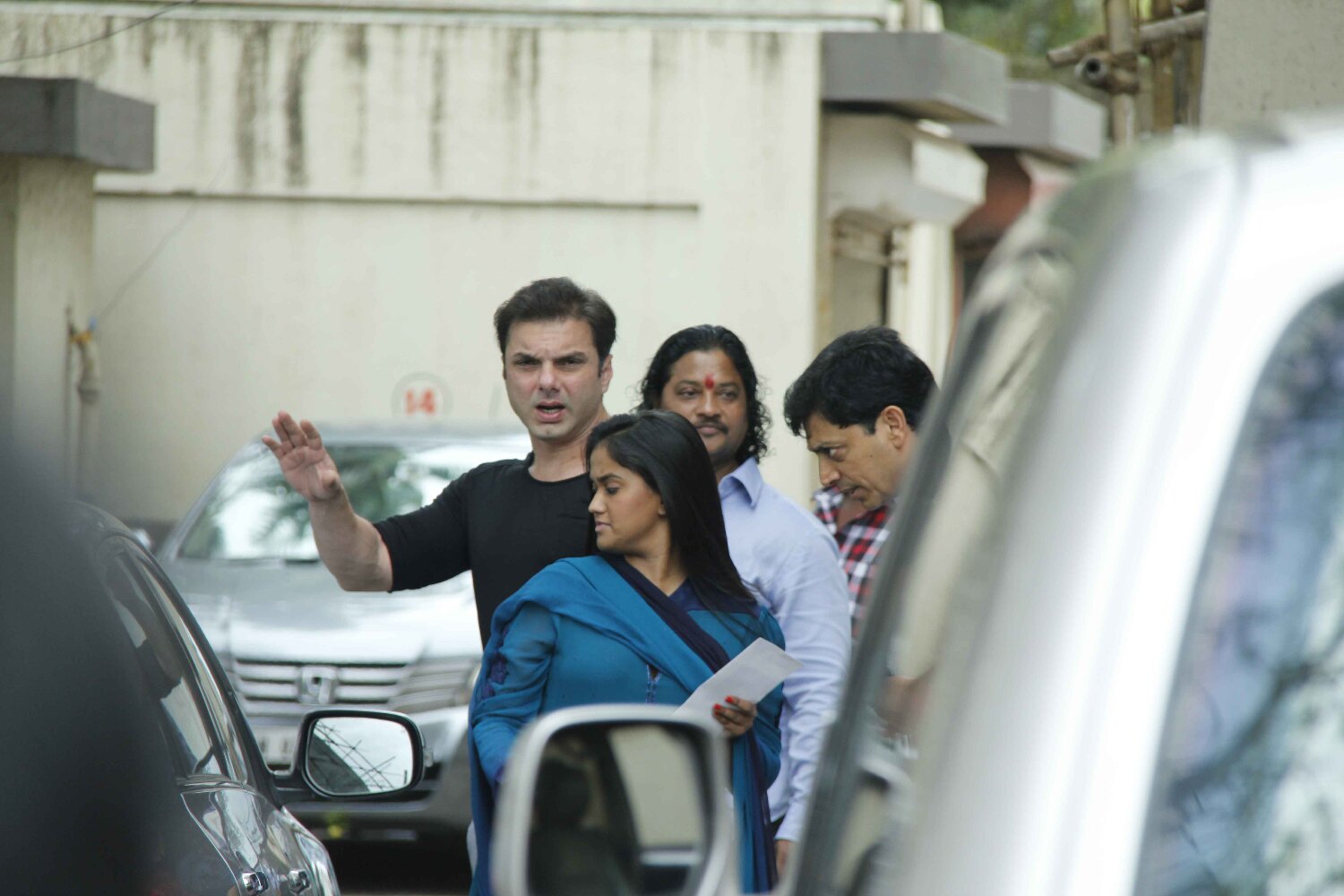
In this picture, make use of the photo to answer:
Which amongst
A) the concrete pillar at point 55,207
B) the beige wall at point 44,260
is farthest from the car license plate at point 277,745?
the beige wall at point 44,260

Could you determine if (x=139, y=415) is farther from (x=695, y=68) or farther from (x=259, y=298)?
(x=695, y=68)

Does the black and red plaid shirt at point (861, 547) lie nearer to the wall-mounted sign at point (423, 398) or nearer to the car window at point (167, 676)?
the car window at point (167, 676)

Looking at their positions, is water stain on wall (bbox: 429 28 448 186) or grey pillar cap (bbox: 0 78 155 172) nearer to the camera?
grey pillar cap (bbox: 0 78 155 172)

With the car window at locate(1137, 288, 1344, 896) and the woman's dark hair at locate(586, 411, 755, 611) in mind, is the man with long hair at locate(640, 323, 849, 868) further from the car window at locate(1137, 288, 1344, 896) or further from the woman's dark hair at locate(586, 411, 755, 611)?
the car window at locate(1137, 288, 1344, 896)

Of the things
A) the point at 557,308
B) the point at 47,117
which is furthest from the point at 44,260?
the point at 557,308

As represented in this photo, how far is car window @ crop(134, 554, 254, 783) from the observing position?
3.08m

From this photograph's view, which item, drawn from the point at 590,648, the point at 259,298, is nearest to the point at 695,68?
the point at 259,298

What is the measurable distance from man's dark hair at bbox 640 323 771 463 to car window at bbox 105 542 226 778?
1.94 meters

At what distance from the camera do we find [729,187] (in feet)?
44.5

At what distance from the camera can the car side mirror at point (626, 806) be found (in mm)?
1725

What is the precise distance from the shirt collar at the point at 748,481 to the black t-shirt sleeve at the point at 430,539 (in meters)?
0.59

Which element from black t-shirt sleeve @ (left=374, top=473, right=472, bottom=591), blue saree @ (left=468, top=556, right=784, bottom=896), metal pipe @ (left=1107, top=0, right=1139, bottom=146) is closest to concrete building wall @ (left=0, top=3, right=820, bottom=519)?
metal pipe @ (left=1107, top=0, right=1139, bottom=146)

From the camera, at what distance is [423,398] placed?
13.9 metres

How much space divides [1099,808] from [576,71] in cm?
1273
